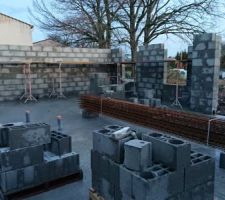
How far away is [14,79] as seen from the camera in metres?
11.2

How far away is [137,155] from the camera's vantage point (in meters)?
2.44

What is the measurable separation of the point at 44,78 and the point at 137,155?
33.1ft

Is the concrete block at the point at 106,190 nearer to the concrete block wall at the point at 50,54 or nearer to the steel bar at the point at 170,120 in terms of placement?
the steel bar at the point at 170,120

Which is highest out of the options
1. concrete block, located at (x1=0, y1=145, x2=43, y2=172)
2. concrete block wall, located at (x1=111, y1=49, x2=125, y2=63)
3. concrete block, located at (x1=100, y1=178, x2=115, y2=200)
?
concrete block wall, located at (x1=111, y1=49, x2=125, y2=63)

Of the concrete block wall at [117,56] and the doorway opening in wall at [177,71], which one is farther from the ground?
the concrete block wall at [117,56]

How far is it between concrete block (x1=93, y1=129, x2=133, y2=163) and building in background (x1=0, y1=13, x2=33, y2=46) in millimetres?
20377

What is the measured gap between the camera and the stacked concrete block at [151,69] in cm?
1036

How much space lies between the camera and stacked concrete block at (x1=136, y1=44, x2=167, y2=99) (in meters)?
10.4

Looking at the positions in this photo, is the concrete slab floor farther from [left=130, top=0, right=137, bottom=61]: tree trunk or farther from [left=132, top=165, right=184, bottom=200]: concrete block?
[left=130, top=0, right=137, bottom=61]: tree trunk

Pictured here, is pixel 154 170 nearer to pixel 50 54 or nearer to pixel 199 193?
pixel 199 193

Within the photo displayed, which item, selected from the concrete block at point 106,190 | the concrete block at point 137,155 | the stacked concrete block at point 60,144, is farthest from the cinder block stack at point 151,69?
the concrete block at point 137,155

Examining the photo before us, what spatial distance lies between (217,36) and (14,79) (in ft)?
26.2

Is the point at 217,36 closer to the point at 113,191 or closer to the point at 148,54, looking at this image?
the point at 148,54

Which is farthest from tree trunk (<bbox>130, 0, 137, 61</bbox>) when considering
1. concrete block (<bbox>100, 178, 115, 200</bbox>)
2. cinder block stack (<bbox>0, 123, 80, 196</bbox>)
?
→ concrete block (<bbox>100, 178, 115, 200</bbox>)
